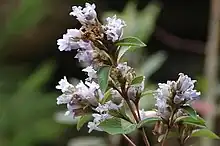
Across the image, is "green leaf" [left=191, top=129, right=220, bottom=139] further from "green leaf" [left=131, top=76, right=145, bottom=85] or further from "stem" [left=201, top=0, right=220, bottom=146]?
"stem" [left=201, top=0, right=220, bottom=146]

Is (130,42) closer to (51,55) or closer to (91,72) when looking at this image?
(91,72)

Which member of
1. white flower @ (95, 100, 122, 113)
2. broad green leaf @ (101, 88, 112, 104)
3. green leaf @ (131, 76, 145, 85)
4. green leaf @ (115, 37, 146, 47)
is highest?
green leaf @ (115, 37, 146, 47)

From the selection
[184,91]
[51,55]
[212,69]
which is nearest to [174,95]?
[184,91]

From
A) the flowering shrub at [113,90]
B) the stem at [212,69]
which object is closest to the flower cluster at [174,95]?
the flowering shrub at [113,90]

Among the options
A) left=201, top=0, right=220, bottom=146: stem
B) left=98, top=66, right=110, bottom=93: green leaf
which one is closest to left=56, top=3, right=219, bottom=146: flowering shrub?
left=98, top=66, right=110, bottom=93: green leaf

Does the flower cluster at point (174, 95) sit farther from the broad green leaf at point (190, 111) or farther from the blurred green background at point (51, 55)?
the blurred green background at point (51, 55)

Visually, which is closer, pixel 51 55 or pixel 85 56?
pixel 85 56

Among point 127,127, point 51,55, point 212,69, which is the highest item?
point 51,55

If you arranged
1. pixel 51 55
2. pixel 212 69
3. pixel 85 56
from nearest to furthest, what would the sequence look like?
pixel 85 56
pixel 212 69
pixel 51 55
